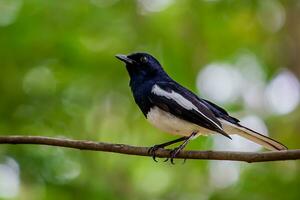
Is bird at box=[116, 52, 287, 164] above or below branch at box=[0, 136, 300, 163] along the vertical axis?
above

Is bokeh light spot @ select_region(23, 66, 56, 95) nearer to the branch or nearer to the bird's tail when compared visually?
the bird's tail

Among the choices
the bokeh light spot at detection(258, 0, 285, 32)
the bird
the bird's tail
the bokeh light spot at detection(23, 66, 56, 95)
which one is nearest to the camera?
the bird's tail

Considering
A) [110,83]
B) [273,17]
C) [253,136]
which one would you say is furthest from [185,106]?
[273,17]

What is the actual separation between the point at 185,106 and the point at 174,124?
148 mm

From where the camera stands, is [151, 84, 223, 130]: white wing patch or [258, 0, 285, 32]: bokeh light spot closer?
[151, 84, 223, 130]: white wing patch

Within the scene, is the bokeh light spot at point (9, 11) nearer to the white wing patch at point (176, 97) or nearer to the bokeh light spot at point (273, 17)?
the white wing patch at point (176, 97)

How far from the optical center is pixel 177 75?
20.8ft

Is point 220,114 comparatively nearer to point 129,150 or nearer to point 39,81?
point 129,150

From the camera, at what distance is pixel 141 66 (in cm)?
474

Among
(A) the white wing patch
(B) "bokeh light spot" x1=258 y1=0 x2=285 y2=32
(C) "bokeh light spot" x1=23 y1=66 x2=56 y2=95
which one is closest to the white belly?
(A) the white wing patch

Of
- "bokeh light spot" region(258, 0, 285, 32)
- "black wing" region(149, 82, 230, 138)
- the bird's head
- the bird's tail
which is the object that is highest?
"bokeh light spot" region(258, 0, 285, 32)

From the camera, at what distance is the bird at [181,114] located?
4090 mm

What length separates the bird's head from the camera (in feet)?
15.4

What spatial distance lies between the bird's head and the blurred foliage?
47.6 inches
